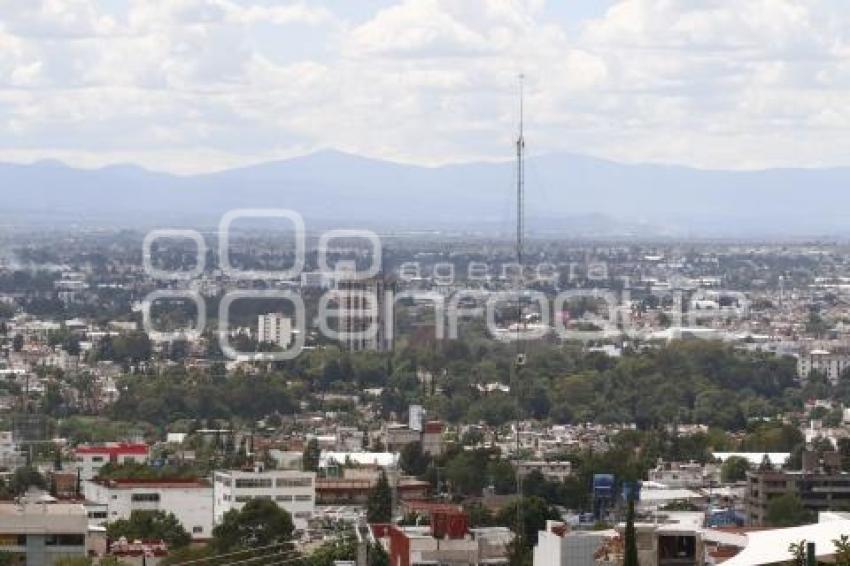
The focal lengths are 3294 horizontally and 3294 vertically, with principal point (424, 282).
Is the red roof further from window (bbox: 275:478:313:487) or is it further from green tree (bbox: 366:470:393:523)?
green tree (bbox: 366:470:393:523)

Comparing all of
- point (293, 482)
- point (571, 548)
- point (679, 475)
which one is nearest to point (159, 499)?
point (293, 482)

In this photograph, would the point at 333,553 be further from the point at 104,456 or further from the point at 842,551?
the point at 104,456

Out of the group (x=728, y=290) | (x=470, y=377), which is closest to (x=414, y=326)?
(x=470, y=377)

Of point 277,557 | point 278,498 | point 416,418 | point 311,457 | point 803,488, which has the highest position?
point 277,557

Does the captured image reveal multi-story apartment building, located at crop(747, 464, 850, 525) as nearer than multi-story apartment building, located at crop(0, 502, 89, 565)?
No

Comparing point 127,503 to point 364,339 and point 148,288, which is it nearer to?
point 364,339

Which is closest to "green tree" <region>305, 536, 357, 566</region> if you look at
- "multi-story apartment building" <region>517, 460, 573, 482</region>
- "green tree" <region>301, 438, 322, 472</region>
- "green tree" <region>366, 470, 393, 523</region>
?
"green tree" <region>366, 470, 393, 523</region>

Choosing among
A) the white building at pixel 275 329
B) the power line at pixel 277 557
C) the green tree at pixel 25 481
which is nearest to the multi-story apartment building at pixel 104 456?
the green tree at pixel 25 481
